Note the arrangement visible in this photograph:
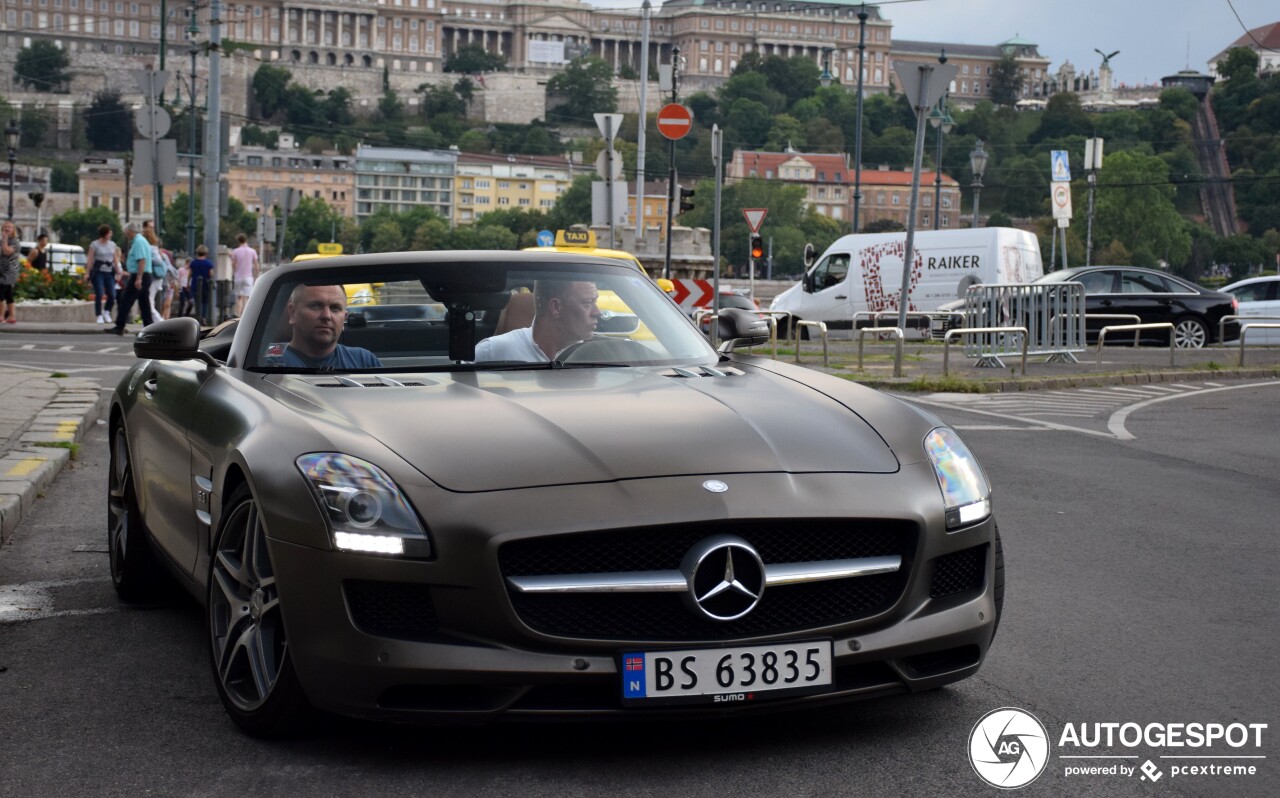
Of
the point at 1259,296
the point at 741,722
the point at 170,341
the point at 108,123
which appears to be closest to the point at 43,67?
the point at 108,123

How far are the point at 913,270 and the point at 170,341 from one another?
31.6m

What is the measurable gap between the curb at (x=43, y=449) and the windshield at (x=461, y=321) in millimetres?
2811

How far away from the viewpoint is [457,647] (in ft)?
12.7

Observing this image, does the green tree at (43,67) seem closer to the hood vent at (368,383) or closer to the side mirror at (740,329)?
the side mirror at (740,329)

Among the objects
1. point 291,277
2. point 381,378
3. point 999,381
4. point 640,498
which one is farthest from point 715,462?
point 999,381

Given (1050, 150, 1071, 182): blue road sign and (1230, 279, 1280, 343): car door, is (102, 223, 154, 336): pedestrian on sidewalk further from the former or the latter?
(1230, 279, 1280, 343): car door

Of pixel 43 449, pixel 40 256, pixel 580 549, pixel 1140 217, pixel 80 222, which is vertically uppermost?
pixel 1140 217

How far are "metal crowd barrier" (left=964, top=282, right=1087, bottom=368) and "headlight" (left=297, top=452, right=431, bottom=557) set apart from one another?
59.3 ft

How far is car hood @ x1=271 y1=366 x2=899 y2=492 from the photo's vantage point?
161 inches

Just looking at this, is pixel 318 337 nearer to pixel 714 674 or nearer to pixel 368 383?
pixel 368 383

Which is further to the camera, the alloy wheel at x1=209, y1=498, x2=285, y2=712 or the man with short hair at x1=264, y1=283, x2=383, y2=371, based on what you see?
the man with short hair at x1=264, y1=283, x2=383, y2=371

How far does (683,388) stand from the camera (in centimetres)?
484

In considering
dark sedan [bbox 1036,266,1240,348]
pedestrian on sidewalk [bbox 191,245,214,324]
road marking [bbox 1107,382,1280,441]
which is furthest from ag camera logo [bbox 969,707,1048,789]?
pedestrian on sidewalk [bbox 191,245,214,324]

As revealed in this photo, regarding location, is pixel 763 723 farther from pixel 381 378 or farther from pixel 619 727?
pixel 381 378
